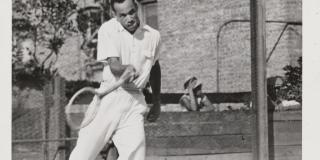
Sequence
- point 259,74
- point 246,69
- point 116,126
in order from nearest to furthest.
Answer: point 116,126 → point 259,74 → point 246,69

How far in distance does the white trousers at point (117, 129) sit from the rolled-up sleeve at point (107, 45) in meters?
0.28

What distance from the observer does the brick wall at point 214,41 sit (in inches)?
537

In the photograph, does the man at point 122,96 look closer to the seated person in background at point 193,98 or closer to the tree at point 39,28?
the seated person in background at point 193,98

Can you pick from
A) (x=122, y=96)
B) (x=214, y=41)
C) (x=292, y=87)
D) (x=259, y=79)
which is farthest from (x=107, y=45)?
(x=214, y=41)

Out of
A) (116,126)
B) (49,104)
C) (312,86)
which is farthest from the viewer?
(49,104)

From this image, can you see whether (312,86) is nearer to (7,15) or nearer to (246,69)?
(7,15)

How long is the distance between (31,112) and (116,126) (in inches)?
168

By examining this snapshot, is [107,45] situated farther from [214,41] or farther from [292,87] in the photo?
[214,41]

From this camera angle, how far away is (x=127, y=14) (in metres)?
5.43

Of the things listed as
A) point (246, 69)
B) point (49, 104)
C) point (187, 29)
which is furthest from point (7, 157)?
point (187, 29)

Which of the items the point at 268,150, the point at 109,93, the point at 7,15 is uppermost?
the point at 7,15

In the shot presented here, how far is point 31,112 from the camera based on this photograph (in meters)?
9.49

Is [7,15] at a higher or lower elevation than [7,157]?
higher

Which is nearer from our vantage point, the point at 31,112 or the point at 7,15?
the point at 7,15
